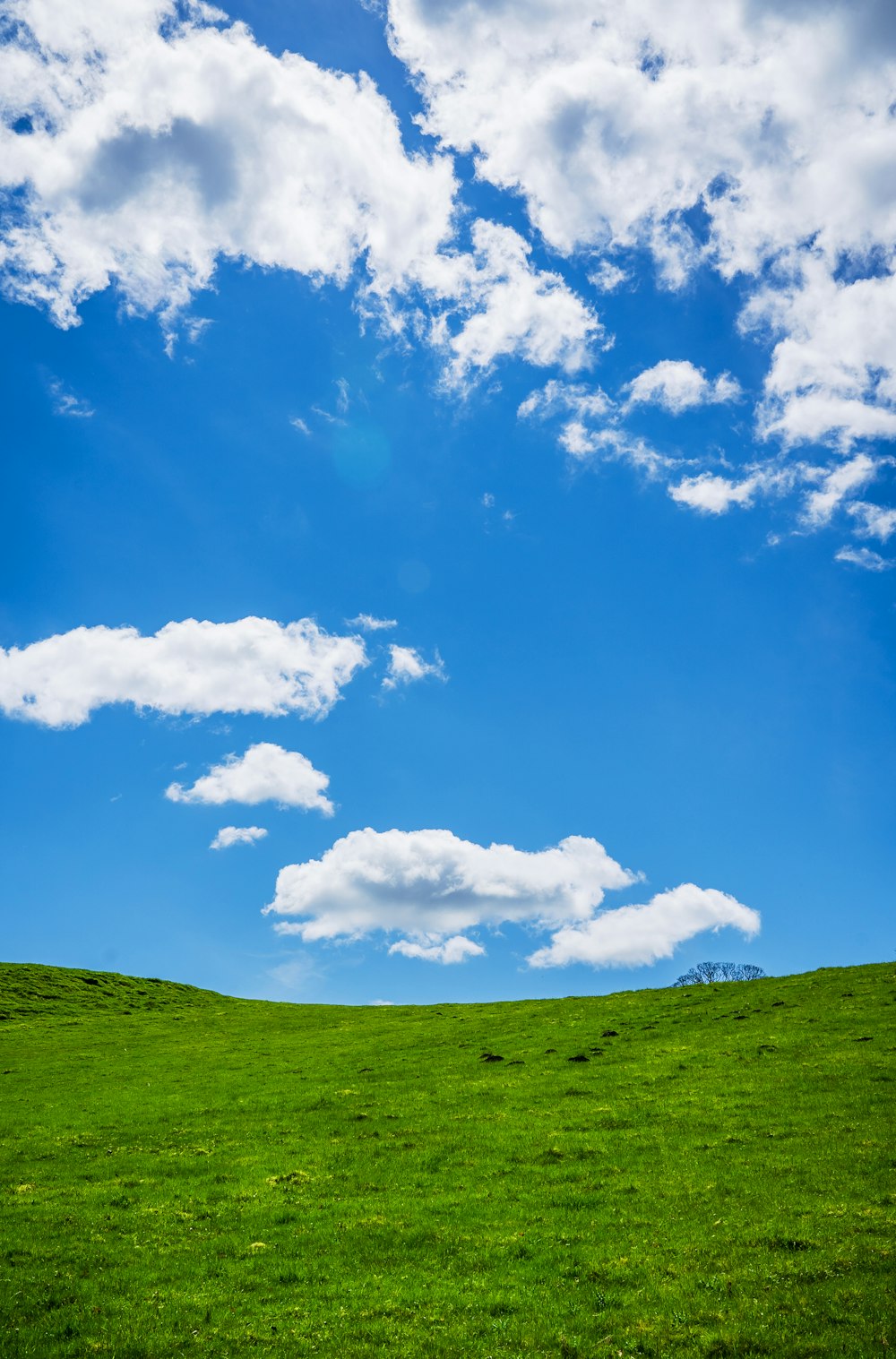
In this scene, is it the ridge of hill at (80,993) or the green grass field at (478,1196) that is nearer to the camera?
the green grass field at (478,1196)

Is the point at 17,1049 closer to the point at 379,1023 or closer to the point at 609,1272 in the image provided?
the point at 379,1023

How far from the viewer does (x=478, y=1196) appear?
81.5 feet

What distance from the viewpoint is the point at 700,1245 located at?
19828 mm

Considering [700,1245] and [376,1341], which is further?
[700,1245]

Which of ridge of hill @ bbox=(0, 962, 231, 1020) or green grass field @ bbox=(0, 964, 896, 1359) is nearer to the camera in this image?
green grass field @ bbox=(0, 964, 896, 1359)

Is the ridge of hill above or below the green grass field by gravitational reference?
above

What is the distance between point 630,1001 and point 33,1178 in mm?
41931

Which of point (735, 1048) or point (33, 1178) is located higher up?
point (735, 1048)

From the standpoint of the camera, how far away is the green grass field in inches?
673

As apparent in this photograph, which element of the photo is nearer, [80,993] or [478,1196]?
[478,1196]

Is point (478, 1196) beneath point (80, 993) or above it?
beneath

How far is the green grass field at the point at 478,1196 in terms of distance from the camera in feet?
56.1

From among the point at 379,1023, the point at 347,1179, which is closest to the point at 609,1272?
the point at 347,1179

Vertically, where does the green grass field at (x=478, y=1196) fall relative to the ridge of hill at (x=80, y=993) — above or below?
below
